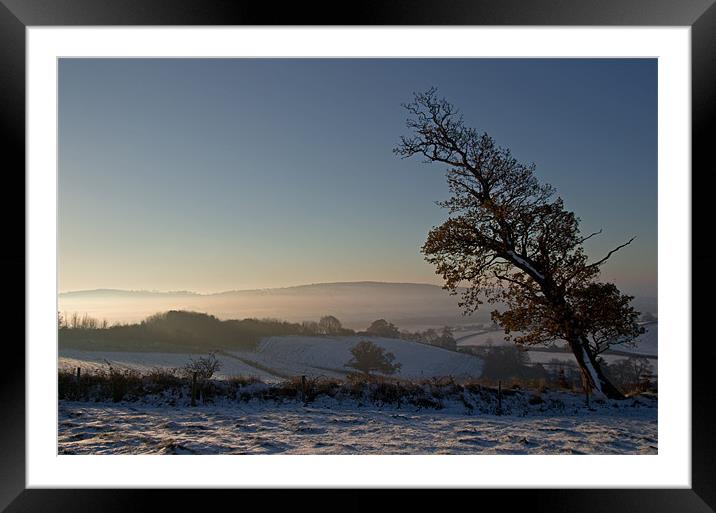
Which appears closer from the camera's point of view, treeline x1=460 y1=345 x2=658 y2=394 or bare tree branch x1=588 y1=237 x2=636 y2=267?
bare tree branch x1=588 y1=237 x2=636 y2=267

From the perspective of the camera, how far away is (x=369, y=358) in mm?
6316

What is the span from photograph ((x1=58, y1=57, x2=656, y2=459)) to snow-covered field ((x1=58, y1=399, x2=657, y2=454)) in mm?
→ 158

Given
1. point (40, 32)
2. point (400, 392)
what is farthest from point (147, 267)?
point (40, 32)

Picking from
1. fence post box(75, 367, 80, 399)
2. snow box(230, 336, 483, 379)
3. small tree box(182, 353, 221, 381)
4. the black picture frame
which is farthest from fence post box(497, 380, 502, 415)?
fence post box(75, 367, 80, 399)

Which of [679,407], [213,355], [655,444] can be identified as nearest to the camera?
[679,407]

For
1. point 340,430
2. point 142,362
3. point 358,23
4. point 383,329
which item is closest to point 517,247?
point 383,329

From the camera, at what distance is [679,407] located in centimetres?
244

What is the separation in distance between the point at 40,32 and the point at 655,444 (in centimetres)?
519

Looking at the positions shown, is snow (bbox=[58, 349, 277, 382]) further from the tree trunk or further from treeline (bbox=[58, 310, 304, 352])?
the tree trunk

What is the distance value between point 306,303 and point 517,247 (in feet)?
8.08

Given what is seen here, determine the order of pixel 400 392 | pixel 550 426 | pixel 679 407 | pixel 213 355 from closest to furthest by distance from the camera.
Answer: pixel 679 407 → pixel 550 426 → pixel 400 392 → pixel 213 355

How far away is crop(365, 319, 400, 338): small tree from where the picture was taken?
6.27 meters

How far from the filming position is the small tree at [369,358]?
A: 6211 millimetres

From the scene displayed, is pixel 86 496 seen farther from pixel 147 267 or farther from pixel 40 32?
pixel 147 267
